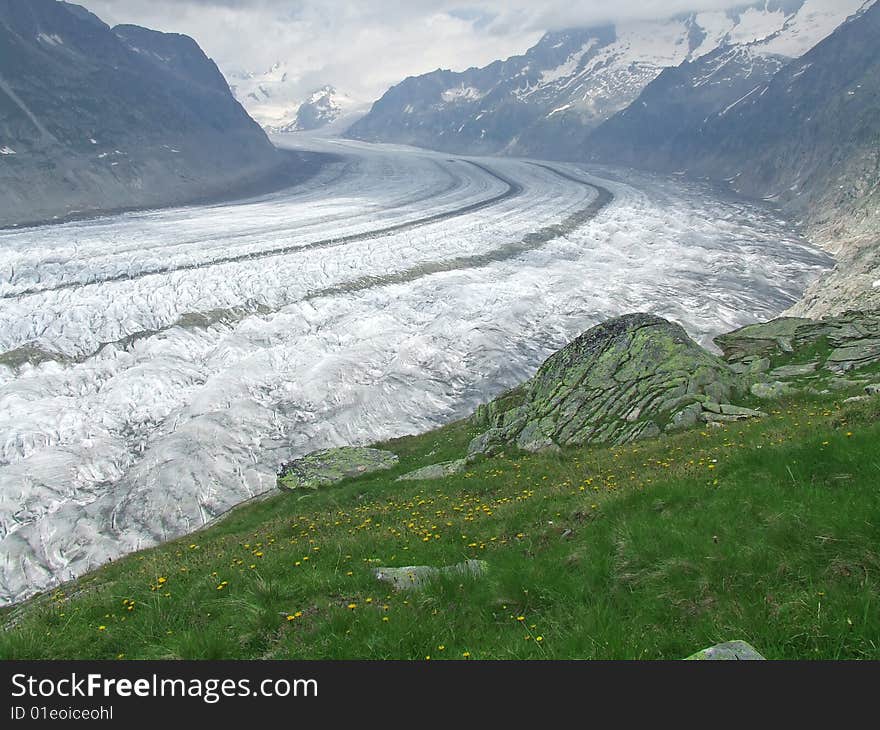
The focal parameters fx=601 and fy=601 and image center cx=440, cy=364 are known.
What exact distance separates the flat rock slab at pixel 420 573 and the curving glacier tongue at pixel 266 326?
21.7 meters

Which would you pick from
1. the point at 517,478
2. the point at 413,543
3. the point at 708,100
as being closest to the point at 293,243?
the point at 517,478

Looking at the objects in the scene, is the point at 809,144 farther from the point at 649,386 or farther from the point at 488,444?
the point at 488,444

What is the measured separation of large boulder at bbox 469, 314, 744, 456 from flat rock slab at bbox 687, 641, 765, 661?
522 inches

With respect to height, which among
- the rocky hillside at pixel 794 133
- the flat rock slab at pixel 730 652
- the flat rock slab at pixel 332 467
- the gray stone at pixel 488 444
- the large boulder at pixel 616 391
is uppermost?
the rocky hillside at pixel 794 133

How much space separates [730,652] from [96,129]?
5205 inches

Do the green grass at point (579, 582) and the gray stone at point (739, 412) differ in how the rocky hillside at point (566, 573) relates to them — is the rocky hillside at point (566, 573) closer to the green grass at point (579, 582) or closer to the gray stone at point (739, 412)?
the green grass at point (579, 582)

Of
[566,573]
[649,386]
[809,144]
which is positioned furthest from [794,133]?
[566,573]

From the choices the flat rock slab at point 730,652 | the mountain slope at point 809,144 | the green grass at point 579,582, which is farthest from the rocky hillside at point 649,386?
the mountain slope at point 809,144

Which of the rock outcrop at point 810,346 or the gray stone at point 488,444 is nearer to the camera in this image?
the rock outcrop at point 810,346

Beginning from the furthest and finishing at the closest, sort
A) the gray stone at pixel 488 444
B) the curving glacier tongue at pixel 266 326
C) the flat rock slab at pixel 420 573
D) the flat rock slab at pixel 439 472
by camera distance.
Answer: the curving glacier tongue at pixel 266 326 → the gray stone at pixel 488 444 → the flat rock slab at pixel 439 472 → the flat rock slab at pixel 420 573

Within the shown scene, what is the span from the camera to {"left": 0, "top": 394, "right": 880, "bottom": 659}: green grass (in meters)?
5.15

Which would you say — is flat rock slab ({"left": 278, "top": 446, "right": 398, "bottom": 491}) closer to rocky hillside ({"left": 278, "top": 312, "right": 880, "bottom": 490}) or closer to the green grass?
rocky hillside ({"left": 278, "top": 312, "right": 880, "bottom": 490})

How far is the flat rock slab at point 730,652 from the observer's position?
4398 mm

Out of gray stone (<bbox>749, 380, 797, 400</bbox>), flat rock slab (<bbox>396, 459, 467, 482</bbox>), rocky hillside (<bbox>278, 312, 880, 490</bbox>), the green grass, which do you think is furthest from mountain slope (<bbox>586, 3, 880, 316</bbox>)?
the green grass
